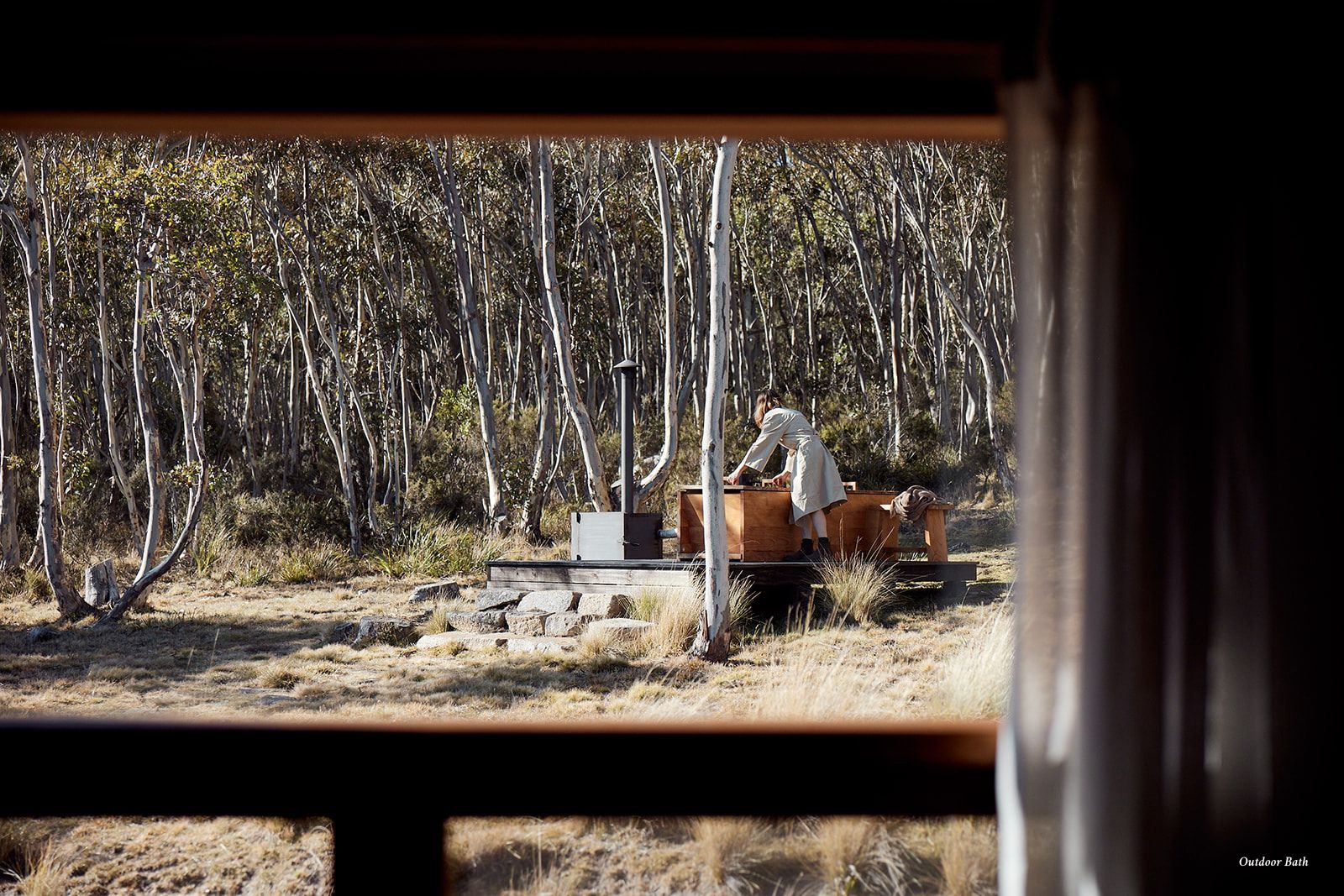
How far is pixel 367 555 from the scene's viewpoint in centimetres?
1327

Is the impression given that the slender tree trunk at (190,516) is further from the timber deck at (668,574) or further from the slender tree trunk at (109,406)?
the slender tree trunk at (109,406)

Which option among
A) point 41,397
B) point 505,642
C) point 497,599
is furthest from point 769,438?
point 41,397

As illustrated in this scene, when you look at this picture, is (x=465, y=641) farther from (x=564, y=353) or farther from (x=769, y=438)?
(x=564, y=353)

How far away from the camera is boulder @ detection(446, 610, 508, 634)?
8.81 meters

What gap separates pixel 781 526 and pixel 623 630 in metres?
1.69

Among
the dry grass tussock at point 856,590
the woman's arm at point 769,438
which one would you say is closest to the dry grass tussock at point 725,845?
the dry grass tussock at point 856,590

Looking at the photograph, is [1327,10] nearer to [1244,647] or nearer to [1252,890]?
[1244,647]

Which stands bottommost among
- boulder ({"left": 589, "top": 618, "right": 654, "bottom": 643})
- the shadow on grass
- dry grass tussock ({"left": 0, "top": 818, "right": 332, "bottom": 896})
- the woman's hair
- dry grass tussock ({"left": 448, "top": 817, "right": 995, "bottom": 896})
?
dry grass tussock ({"left": 0, "top": 818, "right": 332, "bottom": 896})

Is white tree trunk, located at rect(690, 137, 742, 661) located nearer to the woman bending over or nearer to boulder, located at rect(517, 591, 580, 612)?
the woman bending over

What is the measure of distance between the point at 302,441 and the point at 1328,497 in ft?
76.7

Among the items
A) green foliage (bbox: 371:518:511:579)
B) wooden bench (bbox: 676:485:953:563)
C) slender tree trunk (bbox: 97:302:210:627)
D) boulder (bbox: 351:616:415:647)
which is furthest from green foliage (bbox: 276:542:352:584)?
wooden bench (bbox: 676:485:953:563)

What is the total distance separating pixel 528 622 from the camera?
8562mm

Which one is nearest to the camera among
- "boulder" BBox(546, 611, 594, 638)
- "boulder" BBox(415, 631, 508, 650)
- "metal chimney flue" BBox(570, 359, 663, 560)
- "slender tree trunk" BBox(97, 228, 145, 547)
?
"boulder" BBox(415, 631, 508, 650)

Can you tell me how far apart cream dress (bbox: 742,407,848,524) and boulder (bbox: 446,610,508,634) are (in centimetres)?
230
